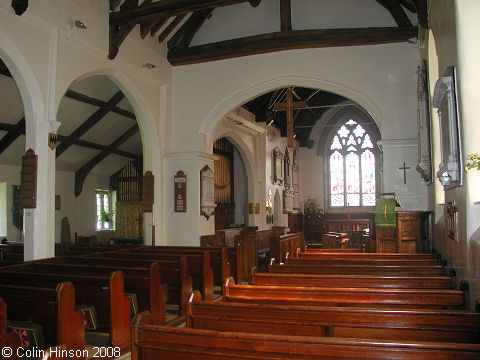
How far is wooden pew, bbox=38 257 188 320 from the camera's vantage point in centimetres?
427

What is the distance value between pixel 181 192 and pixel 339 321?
6.58m

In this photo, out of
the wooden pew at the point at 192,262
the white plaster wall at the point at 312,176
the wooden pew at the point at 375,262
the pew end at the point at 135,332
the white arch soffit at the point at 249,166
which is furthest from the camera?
the white plaster wall at the point at 312,176

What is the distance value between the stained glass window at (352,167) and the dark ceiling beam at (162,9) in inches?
440

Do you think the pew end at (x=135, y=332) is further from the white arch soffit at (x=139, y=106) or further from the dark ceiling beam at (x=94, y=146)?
the dark ceiling beam at (x=94, y=146)

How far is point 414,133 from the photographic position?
309 inches

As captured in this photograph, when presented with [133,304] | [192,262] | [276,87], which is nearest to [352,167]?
[276,87]

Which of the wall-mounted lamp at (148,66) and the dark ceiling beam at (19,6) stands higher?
the wall-mounted lamp at (148,66)

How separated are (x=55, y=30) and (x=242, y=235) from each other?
436 centimetres

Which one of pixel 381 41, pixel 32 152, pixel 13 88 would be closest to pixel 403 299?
pixel 32 152

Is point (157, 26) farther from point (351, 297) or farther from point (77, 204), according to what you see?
point (351, 297)

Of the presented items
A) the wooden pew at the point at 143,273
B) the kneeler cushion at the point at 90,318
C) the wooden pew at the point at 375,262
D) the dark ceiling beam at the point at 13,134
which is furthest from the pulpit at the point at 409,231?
the dark ceiling beam at the point at 13,134

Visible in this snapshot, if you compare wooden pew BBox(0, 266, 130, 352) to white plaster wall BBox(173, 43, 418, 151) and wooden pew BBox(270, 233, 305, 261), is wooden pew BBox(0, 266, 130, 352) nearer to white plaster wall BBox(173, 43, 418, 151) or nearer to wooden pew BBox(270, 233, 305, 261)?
wooden pew BBox(270, 233, 305, 261)

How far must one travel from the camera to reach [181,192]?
29.0ft

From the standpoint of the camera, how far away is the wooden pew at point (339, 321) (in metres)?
2.39
